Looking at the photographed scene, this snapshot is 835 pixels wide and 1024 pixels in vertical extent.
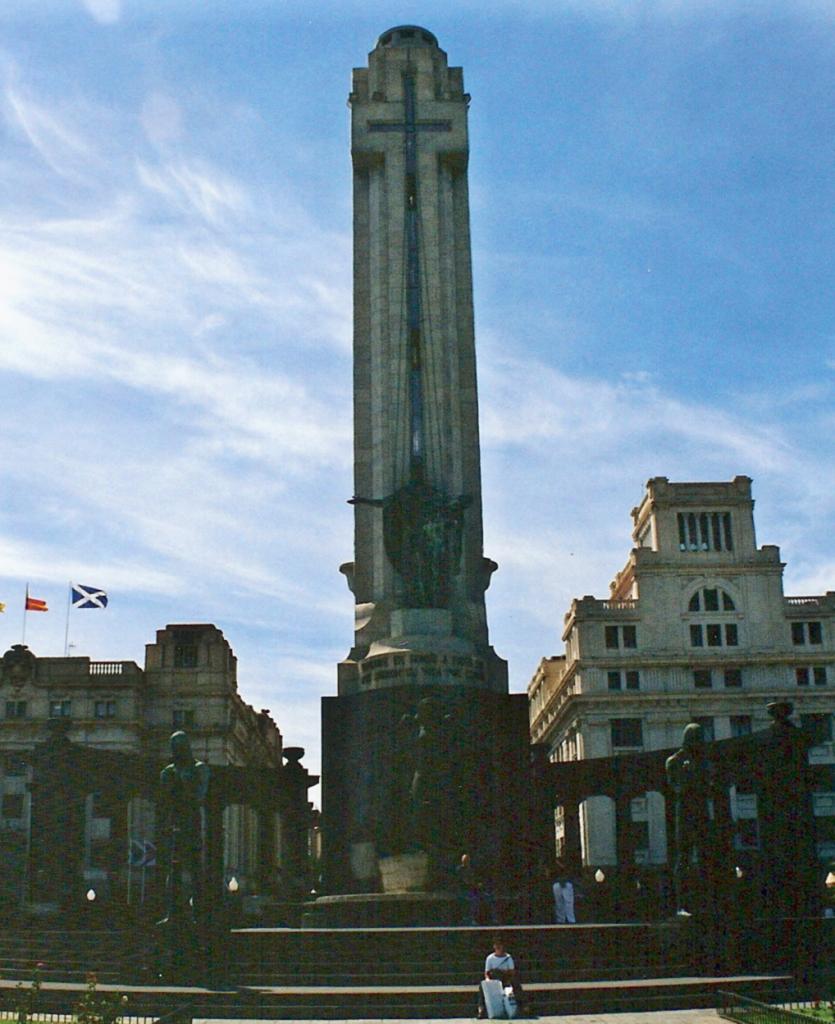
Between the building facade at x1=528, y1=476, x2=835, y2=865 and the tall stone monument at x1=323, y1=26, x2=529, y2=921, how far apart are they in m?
37.6

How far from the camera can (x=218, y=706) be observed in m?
98.3

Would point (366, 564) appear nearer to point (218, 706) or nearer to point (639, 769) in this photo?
point (639, 769)

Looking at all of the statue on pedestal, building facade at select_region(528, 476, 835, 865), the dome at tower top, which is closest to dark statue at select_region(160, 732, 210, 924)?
the statue on pedestal

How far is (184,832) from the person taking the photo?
3219 centimetres

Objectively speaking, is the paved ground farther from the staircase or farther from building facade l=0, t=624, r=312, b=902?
building facade l=0, t=624, r=312, b=902

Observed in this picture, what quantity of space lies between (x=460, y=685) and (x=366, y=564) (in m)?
9.48

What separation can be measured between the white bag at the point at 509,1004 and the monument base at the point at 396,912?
41.7ft

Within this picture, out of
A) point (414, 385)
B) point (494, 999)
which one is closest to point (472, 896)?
point (494, 999)

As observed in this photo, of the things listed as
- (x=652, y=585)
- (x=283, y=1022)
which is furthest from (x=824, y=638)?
(x=283, y=1022)

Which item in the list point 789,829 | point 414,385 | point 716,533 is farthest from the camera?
point 716,533

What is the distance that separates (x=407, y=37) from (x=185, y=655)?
53.3 m

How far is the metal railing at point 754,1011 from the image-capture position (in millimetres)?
21656

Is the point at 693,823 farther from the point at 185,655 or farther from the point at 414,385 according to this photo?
the point at 185,655

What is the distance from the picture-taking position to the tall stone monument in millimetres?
46688
